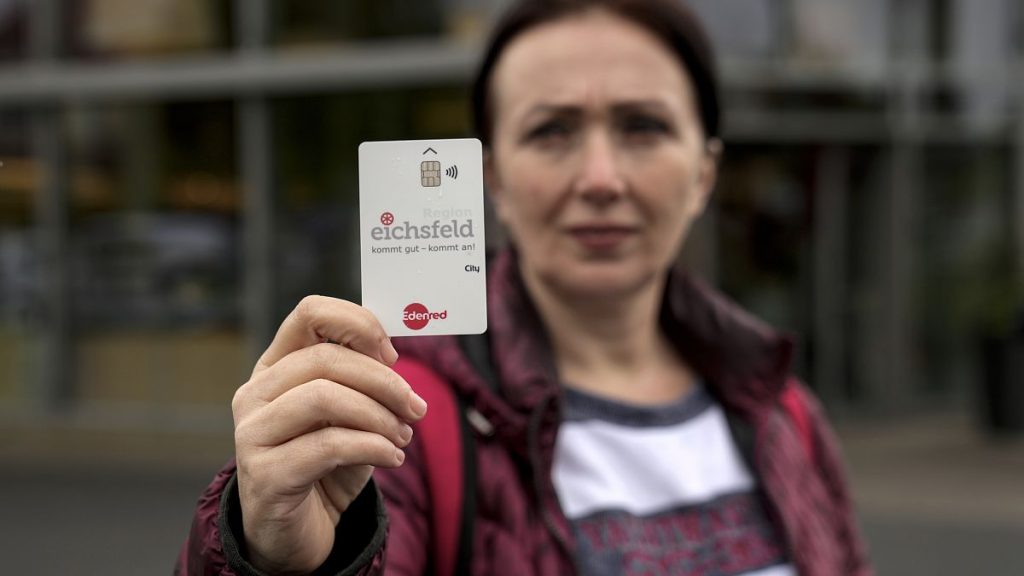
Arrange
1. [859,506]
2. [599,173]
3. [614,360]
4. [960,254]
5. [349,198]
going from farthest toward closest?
[960,254] < [349,198] < [859,506] < [614,360] < [599,173]

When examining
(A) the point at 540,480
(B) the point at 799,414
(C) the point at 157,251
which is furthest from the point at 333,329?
(C) the point at 157,251

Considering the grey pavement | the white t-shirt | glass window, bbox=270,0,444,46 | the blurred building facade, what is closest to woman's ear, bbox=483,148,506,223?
the white t-shirt

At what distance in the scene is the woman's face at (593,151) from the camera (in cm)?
169

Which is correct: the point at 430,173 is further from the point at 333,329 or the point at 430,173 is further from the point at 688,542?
the point at 688,542

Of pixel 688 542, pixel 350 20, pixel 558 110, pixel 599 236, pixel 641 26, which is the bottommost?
pixel 688 542

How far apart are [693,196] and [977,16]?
33.7 ft

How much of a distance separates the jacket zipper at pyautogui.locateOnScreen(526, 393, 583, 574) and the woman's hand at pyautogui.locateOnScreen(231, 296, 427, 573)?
0.50 m

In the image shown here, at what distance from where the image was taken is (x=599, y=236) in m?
1.70

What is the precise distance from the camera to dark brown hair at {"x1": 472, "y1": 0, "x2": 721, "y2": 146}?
177 centimetres

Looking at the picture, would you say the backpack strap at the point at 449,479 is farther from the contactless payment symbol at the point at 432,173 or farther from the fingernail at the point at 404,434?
the contactless payment symbol at the point at 432,173

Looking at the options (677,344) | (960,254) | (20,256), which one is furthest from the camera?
(20,256)

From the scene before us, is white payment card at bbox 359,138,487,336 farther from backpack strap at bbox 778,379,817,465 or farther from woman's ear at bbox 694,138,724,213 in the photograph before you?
backpack strap at bbox 778,379,817,465

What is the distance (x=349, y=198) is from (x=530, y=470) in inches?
338

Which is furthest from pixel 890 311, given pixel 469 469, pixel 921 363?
pixel 469 469
